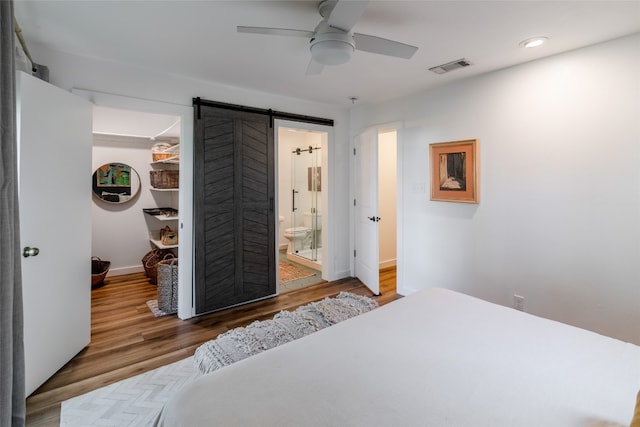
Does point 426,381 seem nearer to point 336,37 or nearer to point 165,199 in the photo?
point 336,37

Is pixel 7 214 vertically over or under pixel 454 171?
under

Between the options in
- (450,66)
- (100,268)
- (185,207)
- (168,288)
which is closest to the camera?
(450,66)

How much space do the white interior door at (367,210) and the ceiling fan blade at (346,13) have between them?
225cm

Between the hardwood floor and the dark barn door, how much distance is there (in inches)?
10.6

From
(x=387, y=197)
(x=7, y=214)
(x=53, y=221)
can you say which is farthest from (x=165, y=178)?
(x=7, y=214)

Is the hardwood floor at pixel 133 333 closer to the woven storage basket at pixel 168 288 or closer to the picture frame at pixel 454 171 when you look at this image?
the woven storage basket at pixel 168 288

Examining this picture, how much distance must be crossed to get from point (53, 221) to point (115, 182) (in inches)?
111

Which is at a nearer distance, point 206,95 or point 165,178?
point 206,95

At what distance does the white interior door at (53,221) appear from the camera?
1.99 metres

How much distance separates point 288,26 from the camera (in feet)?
6.83

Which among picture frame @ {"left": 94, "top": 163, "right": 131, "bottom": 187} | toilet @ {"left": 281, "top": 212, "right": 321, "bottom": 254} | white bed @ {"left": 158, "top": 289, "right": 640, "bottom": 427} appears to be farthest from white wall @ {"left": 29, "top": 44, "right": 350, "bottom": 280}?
white bed @ {"left": 158, "top": 289, "right": 640, "bottom": 427}

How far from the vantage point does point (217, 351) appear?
84.0 inches

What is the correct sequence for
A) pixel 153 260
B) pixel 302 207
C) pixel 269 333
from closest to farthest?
pixel 269 333 < pixel 153 260 < pixel 302 207

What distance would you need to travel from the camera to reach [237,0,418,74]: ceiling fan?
165cm
